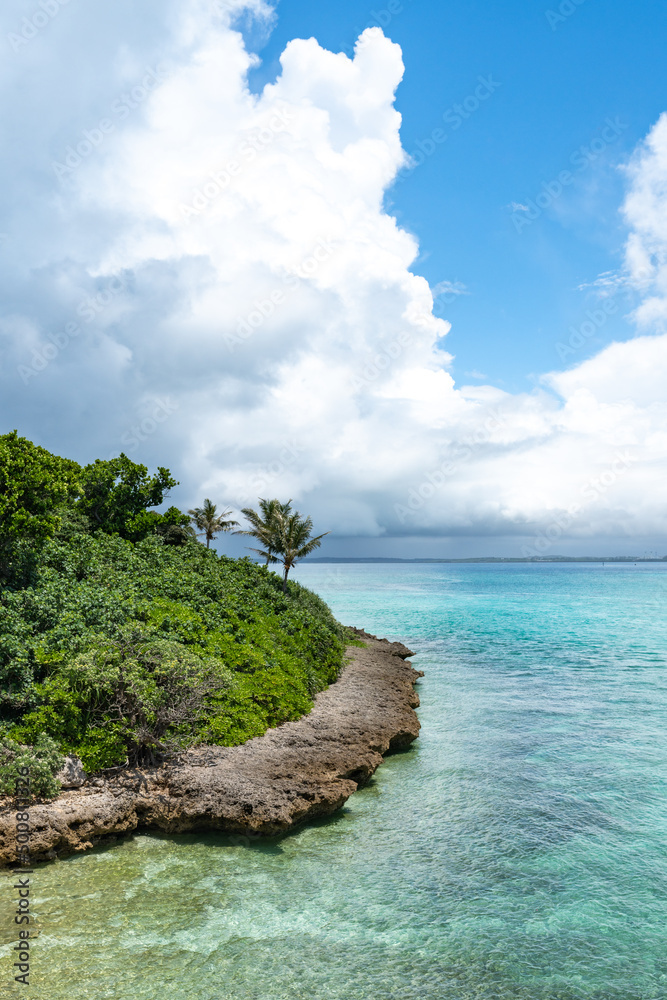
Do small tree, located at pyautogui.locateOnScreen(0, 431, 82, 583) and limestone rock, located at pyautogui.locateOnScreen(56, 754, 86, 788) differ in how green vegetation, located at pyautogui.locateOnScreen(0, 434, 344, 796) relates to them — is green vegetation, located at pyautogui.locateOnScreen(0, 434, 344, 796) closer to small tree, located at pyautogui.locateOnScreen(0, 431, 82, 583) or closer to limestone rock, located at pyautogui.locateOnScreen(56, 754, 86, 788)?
small tree, located at pyautogui.locateOnScreen(0, 431, 82, 583)

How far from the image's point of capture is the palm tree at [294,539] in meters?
33.8

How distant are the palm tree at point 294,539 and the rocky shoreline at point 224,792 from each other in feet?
60.9

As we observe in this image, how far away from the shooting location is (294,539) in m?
33.8

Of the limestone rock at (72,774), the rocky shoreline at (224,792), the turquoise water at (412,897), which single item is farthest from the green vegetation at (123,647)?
the turquoise water at (412,897)

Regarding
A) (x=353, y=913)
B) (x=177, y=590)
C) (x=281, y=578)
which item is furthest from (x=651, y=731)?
(x=281, y=578)

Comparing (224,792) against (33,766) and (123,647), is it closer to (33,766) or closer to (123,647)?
(33,766)

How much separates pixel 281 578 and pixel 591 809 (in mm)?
21895

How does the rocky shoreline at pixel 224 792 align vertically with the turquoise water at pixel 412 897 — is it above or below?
above

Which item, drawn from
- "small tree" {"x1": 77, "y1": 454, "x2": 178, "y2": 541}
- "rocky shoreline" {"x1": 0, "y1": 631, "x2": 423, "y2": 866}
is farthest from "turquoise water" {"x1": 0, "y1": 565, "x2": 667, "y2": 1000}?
"small tree" {"x1": 77, "y1": 454, "x2": 178, "y2": 541}

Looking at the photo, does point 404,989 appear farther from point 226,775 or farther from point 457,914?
point 226,775

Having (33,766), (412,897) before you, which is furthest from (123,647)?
(412,897)

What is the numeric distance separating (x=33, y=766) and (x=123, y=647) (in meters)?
3.51

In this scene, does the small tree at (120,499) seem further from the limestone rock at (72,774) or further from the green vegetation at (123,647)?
the limestone rock at (72,774)

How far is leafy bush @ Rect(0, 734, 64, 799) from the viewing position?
33.8 ft
